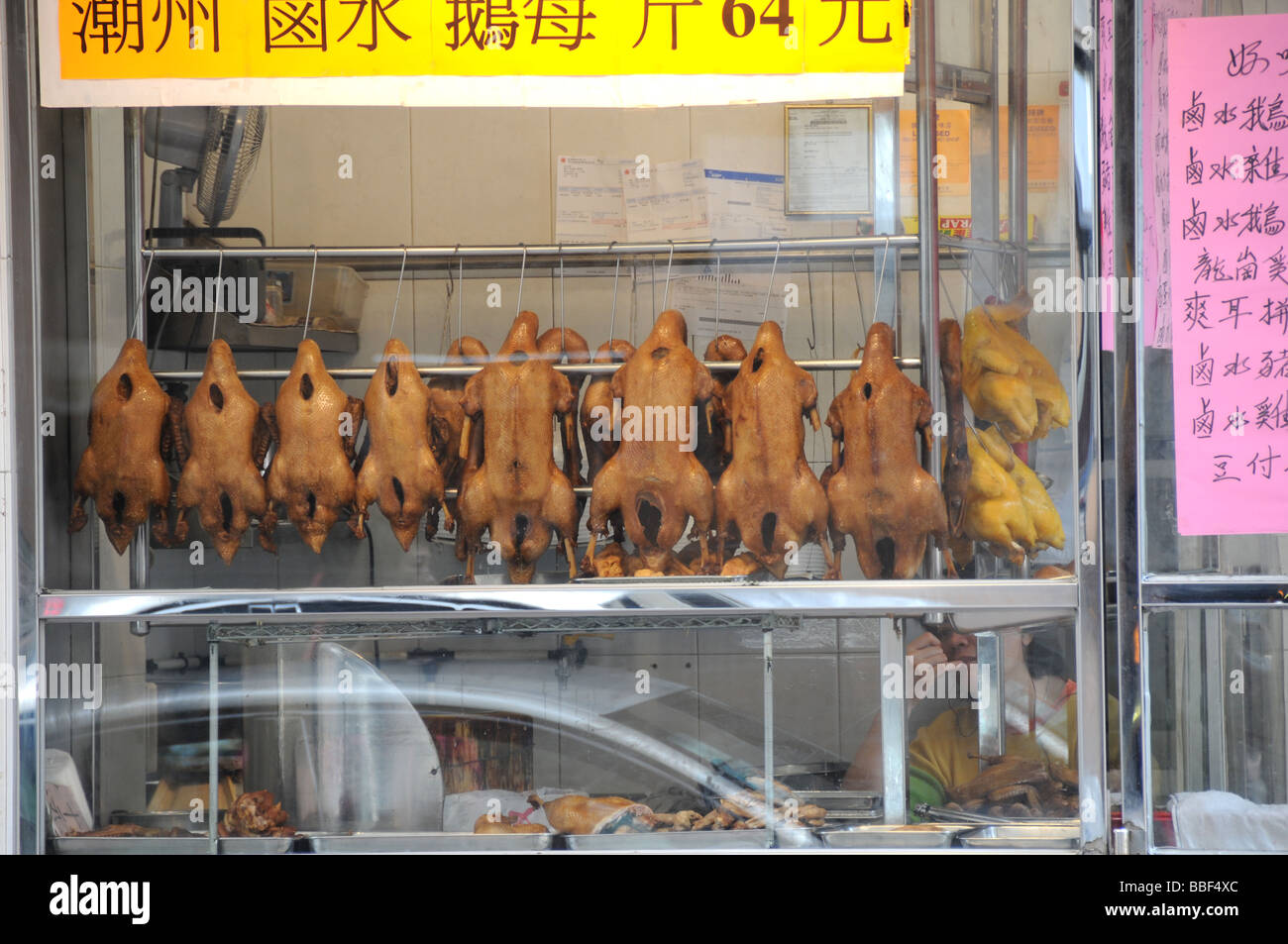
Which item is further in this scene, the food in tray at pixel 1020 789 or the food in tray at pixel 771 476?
the food in tray at pixel 771 476

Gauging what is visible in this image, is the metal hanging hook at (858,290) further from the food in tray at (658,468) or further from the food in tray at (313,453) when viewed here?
the food in tray at (313,453)

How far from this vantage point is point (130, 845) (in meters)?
2.72

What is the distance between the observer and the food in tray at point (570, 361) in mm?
2971

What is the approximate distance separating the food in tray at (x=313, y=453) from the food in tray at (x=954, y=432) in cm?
158

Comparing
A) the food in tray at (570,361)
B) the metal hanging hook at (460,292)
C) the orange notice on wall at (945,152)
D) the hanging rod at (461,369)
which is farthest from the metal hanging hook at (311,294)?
the orange notice on wall at (945,152)

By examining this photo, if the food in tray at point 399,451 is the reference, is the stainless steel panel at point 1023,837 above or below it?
below

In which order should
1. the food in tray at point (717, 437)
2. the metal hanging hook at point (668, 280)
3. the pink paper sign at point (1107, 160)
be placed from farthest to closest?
the metal hanging hook at point (668, 280) → the food in tray at point (717, 437) → the pink paper sign at point (1107, 160)

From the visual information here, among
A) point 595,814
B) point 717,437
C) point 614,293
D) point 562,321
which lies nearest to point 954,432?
point 717,437

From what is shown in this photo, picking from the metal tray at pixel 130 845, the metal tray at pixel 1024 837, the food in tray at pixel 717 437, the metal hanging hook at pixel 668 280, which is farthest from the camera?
the metal hanging hook at pixel 668 280

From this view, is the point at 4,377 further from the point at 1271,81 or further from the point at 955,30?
the point at 1271,81

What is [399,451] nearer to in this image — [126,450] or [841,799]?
[126,450]

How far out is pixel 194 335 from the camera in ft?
9.99
